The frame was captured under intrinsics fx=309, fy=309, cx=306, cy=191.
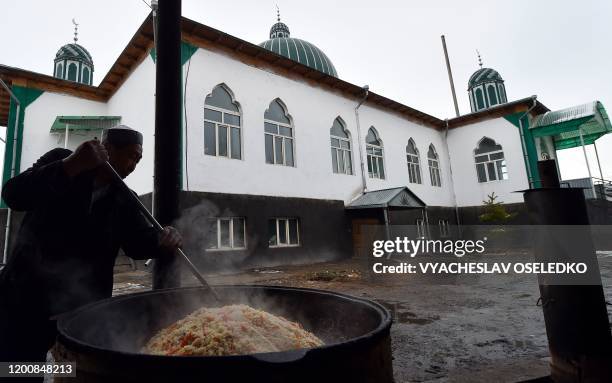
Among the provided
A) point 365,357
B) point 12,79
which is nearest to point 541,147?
point 365,357

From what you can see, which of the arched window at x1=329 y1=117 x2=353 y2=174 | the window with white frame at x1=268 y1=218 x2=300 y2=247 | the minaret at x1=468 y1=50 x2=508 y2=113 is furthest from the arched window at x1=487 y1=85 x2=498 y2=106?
the window with white frame at x1=268 y1=218 x2=300 y2=247

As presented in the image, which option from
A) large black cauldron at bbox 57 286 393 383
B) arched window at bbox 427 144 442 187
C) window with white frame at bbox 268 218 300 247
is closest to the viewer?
large black cauldron at bbox 57 286 393 383

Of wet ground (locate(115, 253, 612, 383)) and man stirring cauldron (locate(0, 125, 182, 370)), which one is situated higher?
man stirring cauldron (locate(0, 125, 182, 370))

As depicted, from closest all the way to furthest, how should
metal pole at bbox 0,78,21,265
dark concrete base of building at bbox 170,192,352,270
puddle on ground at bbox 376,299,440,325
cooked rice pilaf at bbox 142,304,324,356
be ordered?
1. cooked rice pilaf at bbox 142,304,324,356
2. puddle on ground at bbox 376,299,440,325
3. dark concrete base of building at bbox 170,192,352,270
4. metal pole at bbox 0,78,21,265

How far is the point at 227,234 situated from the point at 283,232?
2.12m

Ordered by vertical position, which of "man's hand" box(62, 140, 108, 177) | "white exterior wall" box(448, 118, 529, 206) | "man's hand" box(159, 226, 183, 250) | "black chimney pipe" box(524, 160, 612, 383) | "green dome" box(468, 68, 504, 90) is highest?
"green dome" box(468, 68, 504, 90)

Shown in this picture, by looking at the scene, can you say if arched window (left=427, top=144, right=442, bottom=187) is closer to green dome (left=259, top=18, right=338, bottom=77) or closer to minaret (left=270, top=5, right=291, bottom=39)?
green dome (left=259, top=18, right=338, bottom=77)

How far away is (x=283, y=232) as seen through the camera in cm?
1095

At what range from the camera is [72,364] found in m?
1.05

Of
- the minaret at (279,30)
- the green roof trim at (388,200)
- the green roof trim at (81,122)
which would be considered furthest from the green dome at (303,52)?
the green roof trim at (81,122)

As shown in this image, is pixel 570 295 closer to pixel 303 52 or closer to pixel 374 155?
pixel 374 155

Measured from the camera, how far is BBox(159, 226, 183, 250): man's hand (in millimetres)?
1857

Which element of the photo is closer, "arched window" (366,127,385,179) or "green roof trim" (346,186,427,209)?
"green roof trim" (346,186,427,209)

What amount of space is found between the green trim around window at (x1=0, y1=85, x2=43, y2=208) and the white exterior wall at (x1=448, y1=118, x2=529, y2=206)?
20.6m
